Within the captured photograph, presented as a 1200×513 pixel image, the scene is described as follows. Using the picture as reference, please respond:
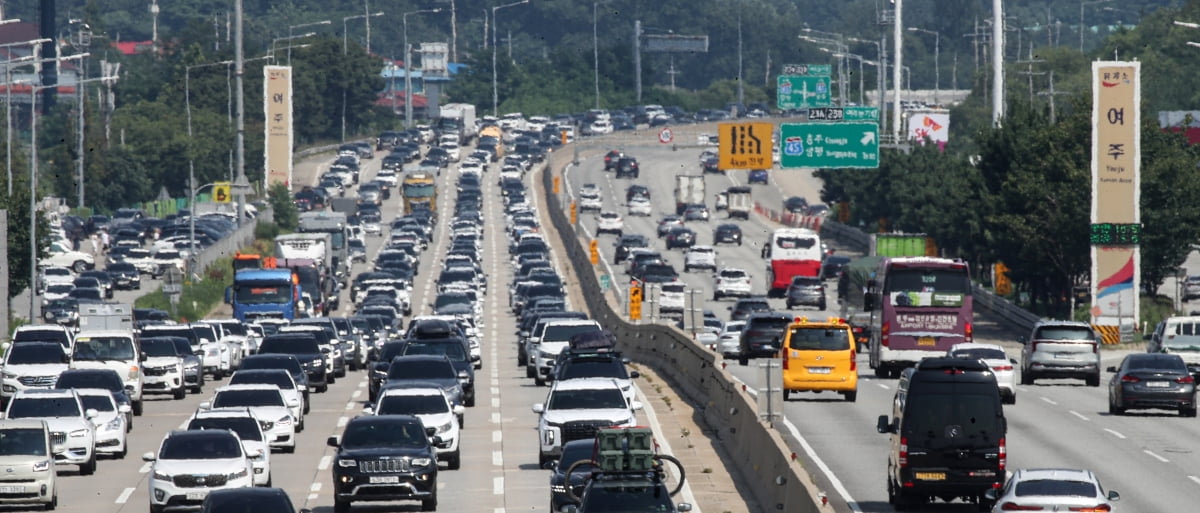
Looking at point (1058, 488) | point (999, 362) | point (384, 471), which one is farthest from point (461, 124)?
point (1058, 488)

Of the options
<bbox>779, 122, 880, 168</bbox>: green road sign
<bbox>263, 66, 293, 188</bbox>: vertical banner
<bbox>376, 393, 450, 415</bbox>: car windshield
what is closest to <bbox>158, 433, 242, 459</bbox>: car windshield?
<bbox>376, 393, 450, 415</bbox>: car windshield

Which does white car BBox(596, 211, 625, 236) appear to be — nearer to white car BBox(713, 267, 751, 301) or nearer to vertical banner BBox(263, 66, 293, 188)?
vertical banner BBox(263, 66, 293, 188)

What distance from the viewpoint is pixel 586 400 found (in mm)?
37438

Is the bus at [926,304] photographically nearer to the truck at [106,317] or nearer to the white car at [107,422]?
the white car at [107,422]

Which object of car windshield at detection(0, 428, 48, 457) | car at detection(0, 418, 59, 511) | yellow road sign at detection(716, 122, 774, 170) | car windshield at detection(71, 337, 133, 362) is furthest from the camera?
yellow road sign at detection(716, 122, 774, 170)

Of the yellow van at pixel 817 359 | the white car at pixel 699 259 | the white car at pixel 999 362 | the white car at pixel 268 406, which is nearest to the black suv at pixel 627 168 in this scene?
the white car at pixel 699 259

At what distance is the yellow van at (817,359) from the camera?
45.1 meters

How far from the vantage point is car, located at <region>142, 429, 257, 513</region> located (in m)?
30.8

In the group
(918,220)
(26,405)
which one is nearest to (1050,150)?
(918,220)

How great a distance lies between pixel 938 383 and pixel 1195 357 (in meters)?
24.5

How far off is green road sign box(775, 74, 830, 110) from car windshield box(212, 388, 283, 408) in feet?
206

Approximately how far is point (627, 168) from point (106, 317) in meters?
103

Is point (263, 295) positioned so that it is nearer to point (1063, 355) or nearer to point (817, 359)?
point (1063, 355)

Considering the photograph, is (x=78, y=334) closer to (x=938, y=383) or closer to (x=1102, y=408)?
(x=1102, y=408)
